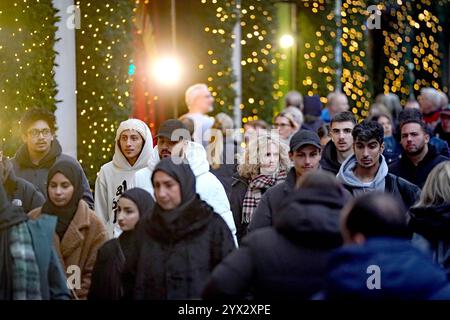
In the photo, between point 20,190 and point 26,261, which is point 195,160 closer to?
point 20,190

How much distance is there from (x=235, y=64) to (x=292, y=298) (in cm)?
1457

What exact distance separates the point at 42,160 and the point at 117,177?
2.56 ft

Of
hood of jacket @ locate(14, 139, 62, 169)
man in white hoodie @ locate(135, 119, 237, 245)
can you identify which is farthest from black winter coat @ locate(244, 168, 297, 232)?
hood of jacket @ locate(14, 139, 62, 169)

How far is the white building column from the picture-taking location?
13.8 m

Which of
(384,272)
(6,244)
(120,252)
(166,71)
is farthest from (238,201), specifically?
(166,71)

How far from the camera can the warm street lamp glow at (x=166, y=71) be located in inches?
768

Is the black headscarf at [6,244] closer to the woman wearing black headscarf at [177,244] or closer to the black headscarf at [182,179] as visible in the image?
the woman wearing black headscarf at [177,244]

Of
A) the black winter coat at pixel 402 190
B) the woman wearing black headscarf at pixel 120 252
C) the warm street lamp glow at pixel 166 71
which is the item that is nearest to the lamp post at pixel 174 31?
the warm street lamp glow at pixel 166 71

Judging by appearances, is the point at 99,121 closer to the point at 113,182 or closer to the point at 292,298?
the point at 113,182

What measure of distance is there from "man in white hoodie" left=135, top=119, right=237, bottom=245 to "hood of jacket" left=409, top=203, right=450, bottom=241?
134 centimetres

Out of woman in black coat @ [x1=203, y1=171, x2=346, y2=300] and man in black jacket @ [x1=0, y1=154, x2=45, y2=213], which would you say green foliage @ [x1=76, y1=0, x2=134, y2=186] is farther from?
woman in black coat @ [x1=203, y1=171, x2=346, y2=300]

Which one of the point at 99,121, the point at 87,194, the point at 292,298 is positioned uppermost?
the point at 99,121

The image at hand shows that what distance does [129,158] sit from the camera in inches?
418

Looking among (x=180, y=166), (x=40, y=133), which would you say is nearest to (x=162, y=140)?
(x=40, y=133)
